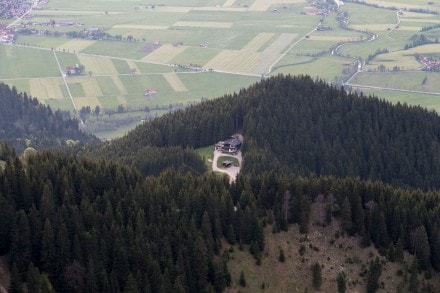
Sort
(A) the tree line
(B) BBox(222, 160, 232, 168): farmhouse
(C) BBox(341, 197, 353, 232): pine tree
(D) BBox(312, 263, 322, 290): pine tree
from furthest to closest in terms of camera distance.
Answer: (B) BBox(222, 160, 232, 168): farmhouse → (C) BBox(341, 197, 353, 232): pine tree → (D) BBox(312, 263, 322, 290): pine tree → (A) the tree line

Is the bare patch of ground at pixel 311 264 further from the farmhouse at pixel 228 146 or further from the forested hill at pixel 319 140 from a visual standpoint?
the farmhouse at pixel 228 146

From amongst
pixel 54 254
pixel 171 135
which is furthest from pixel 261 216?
pixel 171 135

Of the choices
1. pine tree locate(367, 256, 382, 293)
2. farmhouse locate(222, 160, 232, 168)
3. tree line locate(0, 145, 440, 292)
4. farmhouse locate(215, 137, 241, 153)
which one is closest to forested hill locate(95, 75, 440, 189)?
farmhouse locate(215, 137, 241, 153)

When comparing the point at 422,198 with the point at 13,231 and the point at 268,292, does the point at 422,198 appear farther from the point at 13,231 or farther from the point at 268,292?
the point at 13,231

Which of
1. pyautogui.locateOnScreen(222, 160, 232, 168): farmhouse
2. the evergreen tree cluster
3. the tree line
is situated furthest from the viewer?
pyautogui.locateOnScreen(222, 160, 232, 168): farmhouse

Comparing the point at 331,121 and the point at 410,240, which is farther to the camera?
the point at 331,121

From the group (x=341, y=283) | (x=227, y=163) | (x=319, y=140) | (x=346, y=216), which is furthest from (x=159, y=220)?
(x=319, y=140)

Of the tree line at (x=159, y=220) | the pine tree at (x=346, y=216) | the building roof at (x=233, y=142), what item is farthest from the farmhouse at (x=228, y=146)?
the pine tree at (x=346, y=216)

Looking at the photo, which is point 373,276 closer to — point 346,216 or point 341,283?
point 341,283

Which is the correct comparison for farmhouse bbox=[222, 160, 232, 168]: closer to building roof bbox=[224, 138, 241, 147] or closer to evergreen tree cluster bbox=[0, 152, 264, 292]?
building roof bbox=[224, 138, 241, 147]

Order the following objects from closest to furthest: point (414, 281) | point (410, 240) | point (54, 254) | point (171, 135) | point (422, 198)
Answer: point (54, 254) < point (414, 281) < point (410, 240) < point (422, 198) < point (171, 135)
